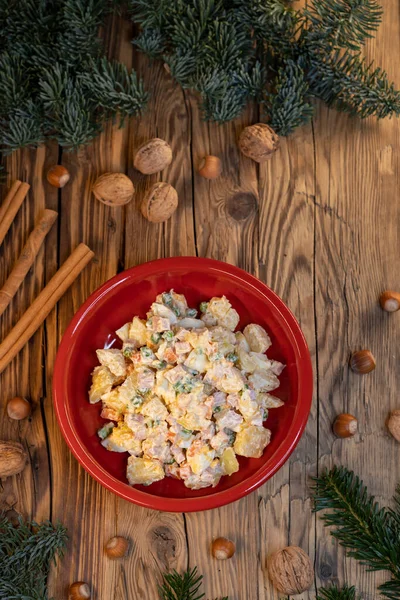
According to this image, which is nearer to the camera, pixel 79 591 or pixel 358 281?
pixel 79 591

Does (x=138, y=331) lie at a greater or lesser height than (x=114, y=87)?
lesser

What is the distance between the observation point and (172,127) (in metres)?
2.07

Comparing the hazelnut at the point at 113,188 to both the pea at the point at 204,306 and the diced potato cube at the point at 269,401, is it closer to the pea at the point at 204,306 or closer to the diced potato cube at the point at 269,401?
the pea at the point at 204,306

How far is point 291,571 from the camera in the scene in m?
1.88

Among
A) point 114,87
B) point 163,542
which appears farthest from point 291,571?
point 114,87

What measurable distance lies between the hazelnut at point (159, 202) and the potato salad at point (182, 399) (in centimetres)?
29

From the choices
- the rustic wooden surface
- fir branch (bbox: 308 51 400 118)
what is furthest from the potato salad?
fir branch (bbox: 308 51 400 118)

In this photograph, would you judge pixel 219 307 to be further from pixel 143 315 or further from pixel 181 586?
pixel 181 586

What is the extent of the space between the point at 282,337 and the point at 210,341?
0.22 metres

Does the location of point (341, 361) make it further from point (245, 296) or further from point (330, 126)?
point (330, 126)

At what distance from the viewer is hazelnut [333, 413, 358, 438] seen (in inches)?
76.5

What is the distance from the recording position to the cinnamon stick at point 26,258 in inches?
76.7

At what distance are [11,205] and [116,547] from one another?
41.7 inches

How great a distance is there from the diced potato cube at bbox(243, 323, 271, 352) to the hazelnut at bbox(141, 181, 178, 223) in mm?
429
